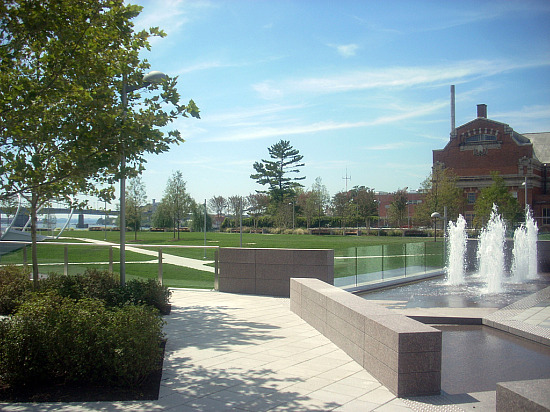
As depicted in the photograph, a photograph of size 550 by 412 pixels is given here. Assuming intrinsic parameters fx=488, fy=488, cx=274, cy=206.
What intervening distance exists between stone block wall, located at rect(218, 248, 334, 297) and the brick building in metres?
56.2

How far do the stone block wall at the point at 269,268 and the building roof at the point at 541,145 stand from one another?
67320 mm

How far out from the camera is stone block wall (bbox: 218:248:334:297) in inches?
483

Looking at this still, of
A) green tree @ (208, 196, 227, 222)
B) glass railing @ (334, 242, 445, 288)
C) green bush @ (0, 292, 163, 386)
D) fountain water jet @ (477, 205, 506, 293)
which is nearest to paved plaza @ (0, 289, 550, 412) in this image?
green bush @ (0, 292, 163, 386)

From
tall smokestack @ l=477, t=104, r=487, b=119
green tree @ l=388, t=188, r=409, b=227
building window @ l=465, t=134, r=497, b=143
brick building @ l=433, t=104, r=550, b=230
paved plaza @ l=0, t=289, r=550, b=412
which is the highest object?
tall smokestack @ l=477, t=104, r=487, b=119

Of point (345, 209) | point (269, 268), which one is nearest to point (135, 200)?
point (345, 209)

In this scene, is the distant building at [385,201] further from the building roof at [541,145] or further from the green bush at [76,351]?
the green bush at [76,351]

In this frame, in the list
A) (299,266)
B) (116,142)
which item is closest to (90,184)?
(116,142)

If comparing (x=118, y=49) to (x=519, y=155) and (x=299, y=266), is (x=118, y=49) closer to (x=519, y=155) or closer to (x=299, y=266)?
(x=299, y=266)

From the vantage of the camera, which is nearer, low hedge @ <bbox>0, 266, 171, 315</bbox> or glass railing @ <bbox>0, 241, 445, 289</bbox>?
low hedge @ <bbox>0, 266, 171, 315</bbox>

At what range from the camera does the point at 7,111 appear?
22.7 feet

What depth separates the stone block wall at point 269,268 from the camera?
40.2ft

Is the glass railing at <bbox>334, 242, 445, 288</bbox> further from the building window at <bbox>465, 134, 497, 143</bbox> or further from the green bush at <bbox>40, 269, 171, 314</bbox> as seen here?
the building window at <bbox>465, 134, 497, 143</bbox>

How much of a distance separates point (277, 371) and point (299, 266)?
6.14m

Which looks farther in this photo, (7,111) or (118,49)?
(118,49)
